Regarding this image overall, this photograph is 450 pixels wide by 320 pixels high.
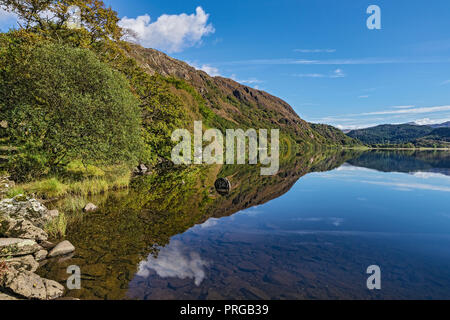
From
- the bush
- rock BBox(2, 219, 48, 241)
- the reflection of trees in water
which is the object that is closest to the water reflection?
the reflection of trees in water

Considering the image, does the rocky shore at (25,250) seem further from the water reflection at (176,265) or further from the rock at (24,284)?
the water reflection at (176,265)

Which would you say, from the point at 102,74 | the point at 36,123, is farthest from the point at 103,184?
the point at 102,74

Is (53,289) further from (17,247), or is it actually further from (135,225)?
(135,225)

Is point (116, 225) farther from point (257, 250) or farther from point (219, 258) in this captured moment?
point (257, 250)

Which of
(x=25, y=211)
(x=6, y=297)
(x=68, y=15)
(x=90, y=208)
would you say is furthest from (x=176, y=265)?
(x=68, y=15)

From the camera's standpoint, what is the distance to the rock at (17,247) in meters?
10.2

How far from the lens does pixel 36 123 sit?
20.6 m

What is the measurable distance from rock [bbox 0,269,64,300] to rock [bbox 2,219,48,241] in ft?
13.5

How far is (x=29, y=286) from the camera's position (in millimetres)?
7977

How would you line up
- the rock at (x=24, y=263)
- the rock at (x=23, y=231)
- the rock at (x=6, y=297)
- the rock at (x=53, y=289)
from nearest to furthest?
1. the rock at (x=6, y=297)
2. the rock at (x=53, y=289)
3. the rock at (x=24, y=263)
4. the rock at (x=23, y=231)

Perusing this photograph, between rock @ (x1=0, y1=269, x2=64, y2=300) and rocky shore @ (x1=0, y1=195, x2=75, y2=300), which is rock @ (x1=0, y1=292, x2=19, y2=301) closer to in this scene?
rocky shore @ (x1=0, y1=195, x2=75, y2=300)

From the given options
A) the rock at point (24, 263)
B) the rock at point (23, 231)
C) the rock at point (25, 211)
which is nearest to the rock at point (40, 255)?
the rock at point (24, 263)

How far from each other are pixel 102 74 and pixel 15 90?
718 cm

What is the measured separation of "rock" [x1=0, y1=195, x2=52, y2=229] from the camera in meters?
13.1
